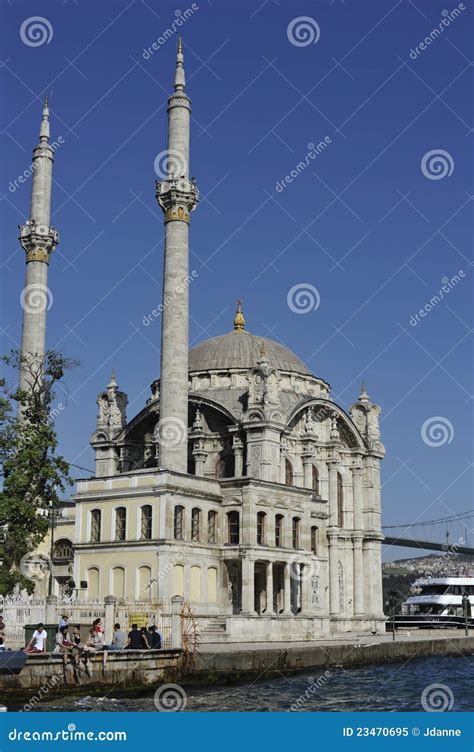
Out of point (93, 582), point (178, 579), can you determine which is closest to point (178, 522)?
point (178, 579)

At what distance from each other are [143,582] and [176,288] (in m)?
13.5

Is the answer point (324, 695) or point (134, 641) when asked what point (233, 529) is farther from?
point (134, 641)

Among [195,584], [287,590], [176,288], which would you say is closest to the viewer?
[195,584]

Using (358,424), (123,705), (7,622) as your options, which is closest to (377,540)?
(358,424)

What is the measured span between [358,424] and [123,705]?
1693 inches

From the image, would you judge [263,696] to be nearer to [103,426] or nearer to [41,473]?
[41,473]

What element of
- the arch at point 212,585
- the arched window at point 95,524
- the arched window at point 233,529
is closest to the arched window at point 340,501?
the arched window at point 233,529

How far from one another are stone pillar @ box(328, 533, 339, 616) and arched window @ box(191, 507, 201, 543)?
17.4 meters

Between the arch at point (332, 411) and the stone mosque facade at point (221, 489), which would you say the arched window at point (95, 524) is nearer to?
the stone mosque facade at point (221, 489)

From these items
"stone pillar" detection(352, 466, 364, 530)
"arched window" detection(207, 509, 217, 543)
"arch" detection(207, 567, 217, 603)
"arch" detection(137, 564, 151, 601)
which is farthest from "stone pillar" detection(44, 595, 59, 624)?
"stone pillar" detection(352, 466, 364, 530)

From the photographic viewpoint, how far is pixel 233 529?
1806 inches

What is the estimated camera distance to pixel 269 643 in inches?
1610

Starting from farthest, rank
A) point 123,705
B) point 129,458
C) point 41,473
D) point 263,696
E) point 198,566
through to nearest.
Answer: point 129,458
point 198,566
point 41,473
point 263,696
point 123,705

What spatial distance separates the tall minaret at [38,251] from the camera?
166 ft
